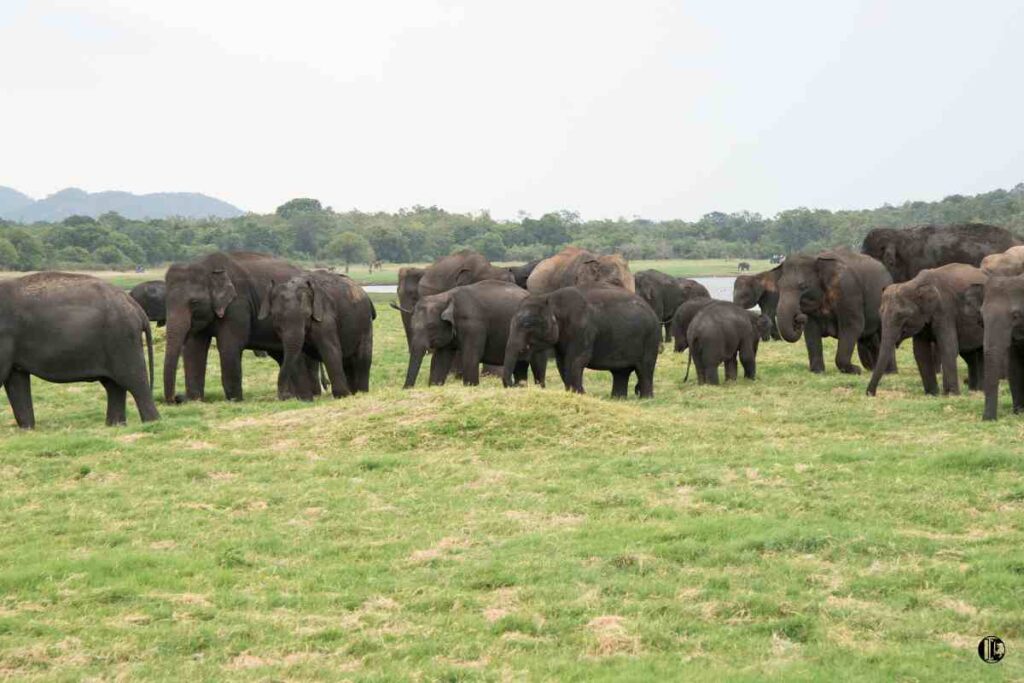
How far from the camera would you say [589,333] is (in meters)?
18.3

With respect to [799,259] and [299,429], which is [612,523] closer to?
[299,429]

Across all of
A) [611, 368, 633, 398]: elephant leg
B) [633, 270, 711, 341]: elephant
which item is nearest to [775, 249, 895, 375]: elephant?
[611, 368, 633, 398]: elephant leg

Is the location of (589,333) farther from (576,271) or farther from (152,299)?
(152,299)

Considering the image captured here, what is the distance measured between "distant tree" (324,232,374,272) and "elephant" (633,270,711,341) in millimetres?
88195

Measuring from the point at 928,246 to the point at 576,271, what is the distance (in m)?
6.64

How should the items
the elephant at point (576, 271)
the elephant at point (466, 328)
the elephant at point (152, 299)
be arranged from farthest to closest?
the elephant at point (152, 299) < the elephant at point (576, 271) < the elephant at point (466, 328)

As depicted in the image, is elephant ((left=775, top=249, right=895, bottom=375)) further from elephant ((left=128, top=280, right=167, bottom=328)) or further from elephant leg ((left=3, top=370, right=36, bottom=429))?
elephant ((left=128, top=280, right=167, bottom=328))

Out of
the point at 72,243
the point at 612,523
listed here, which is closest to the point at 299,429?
the point at 612,523

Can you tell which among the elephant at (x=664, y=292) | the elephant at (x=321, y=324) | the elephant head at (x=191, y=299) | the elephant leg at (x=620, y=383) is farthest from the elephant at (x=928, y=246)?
the elephant head at (x=191, y=299)

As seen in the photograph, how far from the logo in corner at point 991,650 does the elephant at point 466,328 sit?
11245mm

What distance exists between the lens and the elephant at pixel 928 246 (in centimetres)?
2652

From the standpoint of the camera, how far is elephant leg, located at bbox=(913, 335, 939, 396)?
747 inches

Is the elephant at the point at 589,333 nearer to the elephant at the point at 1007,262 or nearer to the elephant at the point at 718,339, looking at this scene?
the elephant at the point at 718,339

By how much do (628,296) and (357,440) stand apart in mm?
6058
